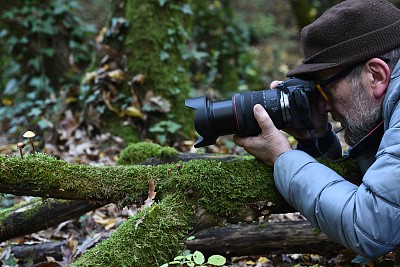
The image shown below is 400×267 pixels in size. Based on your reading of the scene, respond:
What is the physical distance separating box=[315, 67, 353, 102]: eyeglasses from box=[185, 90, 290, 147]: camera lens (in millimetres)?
224

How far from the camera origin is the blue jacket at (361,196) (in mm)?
2109

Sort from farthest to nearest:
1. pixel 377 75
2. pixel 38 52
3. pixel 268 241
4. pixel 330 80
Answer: pixel 38 52 → pixel 268 241 → pixel 330 80 → pixel 377 75

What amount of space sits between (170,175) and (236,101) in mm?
594

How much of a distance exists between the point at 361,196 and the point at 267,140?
0.67m

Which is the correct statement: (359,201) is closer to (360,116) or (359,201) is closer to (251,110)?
(360,116)

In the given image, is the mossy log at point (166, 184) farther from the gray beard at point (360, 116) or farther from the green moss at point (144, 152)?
the green moss at point (144, 152)

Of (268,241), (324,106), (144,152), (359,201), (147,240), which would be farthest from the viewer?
(144,152)

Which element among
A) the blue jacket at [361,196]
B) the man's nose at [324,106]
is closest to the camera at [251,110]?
the man's nose at [324,106]

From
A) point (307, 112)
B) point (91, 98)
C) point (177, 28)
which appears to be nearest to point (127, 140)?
point (91, 98)

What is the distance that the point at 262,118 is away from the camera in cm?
259

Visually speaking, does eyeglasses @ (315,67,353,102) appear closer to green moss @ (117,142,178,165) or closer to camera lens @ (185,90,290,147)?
camera lens @ (185,90,290,147)

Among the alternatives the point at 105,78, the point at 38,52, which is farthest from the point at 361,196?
the point at 38,52

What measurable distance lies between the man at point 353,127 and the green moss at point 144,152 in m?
0.82

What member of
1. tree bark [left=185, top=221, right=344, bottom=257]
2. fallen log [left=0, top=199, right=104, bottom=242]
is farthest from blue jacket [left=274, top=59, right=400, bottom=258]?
fallen log [left=0, top=199, right=104, bottom=242]
